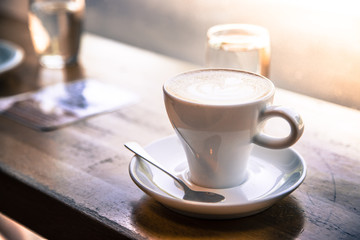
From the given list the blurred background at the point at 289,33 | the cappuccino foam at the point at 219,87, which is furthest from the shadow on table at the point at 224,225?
the blurred background at the point at 289,33

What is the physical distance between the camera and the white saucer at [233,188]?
48 cm

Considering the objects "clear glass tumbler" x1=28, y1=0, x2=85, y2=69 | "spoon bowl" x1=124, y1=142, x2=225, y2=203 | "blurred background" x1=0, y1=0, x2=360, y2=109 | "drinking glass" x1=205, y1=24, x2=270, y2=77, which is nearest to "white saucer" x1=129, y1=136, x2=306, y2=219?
"spoon bowl" x1=124, y1=142, x2=225, y2=203

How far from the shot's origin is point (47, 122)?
2.65ft

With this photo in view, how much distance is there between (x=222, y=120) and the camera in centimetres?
49

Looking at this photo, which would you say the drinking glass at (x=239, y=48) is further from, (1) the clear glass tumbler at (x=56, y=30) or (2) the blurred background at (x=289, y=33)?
(1) the clear glass tumbler at (x=56, y=30)

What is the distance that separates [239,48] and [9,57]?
57 centimetres

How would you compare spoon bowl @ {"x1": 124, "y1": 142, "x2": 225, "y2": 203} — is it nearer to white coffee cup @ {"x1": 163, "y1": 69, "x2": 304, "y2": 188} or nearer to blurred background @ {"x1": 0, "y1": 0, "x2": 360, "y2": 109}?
white coffee cup @ {"x1": 163, "y1": 69, "x2": 304, "y2": 188}

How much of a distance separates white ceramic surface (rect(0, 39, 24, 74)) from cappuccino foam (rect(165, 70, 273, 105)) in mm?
542

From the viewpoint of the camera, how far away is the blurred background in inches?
37.2

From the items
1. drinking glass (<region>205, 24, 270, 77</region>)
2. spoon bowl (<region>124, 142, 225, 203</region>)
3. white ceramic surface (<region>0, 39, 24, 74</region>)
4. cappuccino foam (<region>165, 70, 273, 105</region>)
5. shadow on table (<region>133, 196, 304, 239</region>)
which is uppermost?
cappuccino foam (<region>165, 70, 273, 105</region>)

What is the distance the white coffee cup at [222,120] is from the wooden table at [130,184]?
6 centimetres

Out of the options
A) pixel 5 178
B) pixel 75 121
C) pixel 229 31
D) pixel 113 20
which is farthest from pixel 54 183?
pixel 113 20

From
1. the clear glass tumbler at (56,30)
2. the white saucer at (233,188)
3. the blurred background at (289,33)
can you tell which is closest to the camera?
the white saucer at (233,188)

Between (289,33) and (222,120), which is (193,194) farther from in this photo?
(289,33)
